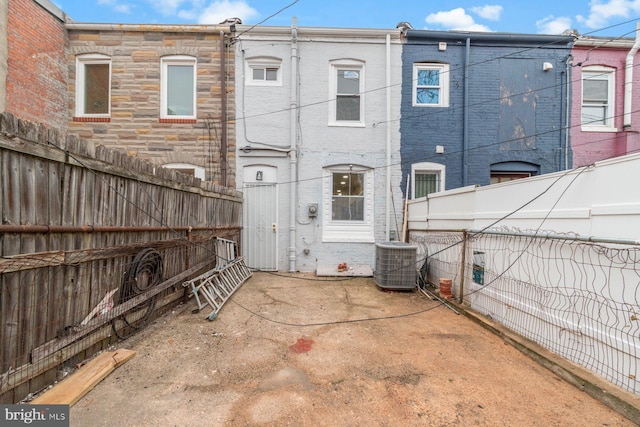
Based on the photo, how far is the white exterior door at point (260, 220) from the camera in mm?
7570

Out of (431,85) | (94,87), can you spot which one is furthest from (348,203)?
(94,87)

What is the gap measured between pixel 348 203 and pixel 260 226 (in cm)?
237

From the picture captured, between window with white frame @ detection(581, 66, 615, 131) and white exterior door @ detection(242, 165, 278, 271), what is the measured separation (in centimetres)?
855

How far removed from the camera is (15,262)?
214 cm

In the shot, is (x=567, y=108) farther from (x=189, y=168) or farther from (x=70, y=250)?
(x=70, y=250)

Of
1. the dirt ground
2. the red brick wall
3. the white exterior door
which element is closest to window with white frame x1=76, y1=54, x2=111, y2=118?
the red brick wall

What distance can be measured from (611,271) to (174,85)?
29.6 ft

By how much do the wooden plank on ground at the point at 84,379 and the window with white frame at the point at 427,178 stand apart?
22.6 feet

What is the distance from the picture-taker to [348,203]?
774cm

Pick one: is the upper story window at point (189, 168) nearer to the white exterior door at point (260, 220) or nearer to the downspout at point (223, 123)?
the downspout at point (223, 123)

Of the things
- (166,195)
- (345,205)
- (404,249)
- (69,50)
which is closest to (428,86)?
(345,205)

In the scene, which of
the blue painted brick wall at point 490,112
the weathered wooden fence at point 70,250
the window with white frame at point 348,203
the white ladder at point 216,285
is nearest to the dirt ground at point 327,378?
the white ladder at point 216,285

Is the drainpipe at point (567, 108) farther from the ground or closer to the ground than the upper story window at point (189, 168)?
farther from the ground

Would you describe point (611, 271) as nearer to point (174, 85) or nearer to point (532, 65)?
point (532, 65)
